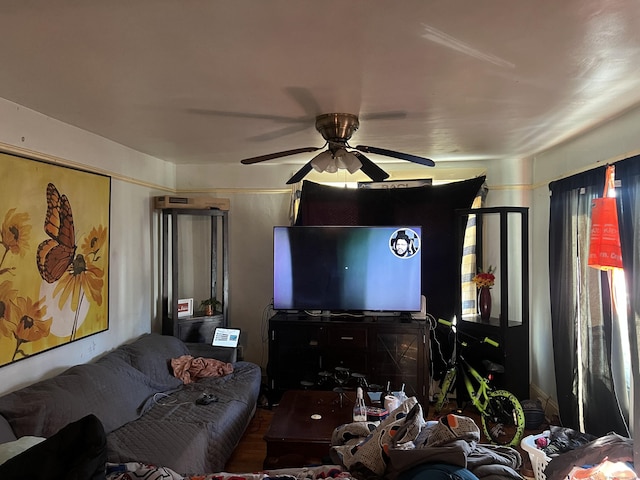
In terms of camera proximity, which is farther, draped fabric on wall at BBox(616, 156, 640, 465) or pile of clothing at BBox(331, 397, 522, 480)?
draped fabric on wall at BBox(616, 156, 640, 465)

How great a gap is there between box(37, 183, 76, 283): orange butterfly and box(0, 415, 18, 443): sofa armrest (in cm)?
89

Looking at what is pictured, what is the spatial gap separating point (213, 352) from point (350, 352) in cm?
122

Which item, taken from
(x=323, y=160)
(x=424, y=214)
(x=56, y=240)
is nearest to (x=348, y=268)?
(x=424, y=214)

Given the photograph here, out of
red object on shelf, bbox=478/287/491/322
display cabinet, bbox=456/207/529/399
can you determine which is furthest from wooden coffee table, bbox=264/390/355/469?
red object on shelf, bbox=478/287/491/322

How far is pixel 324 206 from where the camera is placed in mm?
4281

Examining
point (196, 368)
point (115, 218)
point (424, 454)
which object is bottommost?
point (196, 368)

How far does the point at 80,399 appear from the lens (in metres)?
2.38

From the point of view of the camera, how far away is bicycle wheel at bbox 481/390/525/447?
3081mm

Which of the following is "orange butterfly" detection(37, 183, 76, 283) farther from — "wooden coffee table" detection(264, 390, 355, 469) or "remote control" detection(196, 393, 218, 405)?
"wooden coffee table" detection(264, 390, 355, 469)

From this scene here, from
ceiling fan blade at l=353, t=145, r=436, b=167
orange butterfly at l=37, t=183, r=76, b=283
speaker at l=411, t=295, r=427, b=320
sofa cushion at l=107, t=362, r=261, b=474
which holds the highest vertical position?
ceiling fan blade at l=353, t=145, r=436, b=167

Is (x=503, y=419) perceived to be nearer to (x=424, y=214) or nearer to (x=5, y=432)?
(x=424, y=214)

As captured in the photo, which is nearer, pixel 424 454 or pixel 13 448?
pixel 424 454

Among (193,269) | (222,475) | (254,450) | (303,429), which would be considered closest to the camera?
(222,475)

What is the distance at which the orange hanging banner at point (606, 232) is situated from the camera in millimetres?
2547
